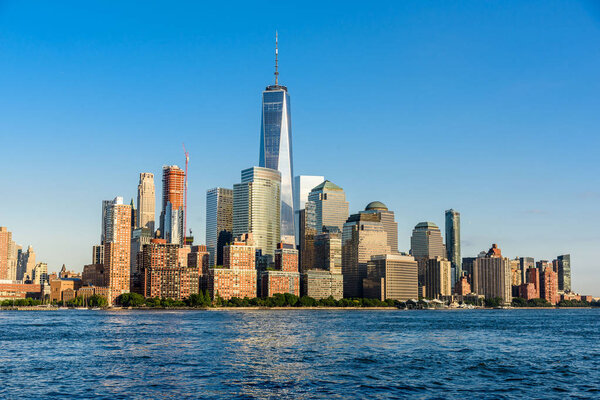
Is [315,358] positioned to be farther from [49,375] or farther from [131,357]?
[49,375]

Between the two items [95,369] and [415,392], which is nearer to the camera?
[415,392]

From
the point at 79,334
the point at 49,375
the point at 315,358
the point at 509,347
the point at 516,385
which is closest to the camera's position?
the point at 516,385

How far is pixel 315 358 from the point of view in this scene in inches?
3474

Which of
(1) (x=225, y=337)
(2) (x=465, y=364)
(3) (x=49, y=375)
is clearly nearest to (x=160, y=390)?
(3) (x=49, y=375)

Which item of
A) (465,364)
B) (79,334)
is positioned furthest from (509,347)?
(79,334)

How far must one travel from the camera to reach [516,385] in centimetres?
6788

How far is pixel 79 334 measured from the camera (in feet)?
436

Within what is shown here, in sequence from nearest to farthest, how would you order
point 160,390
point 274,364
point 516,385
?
Result: point 160,390
point 516,385
point 274,364

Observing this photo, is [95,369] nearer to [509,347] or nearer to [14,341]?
[14,341]

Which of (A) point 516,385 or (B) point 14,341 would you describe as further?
(B) point 14,341

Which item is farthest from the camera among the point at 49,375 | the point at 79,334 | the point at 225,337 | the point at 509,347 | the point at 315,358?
the point at 79,334

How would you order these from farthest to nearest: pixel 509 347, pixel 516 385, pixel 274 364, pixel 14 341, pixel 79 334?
pixel 79 334 < pixel 14 341 < pixel 509 347 < pixel 274 364 < pixel 516 385

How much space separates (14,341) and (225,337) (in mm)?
35072

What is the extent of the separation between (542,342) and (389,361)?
1758 inches
